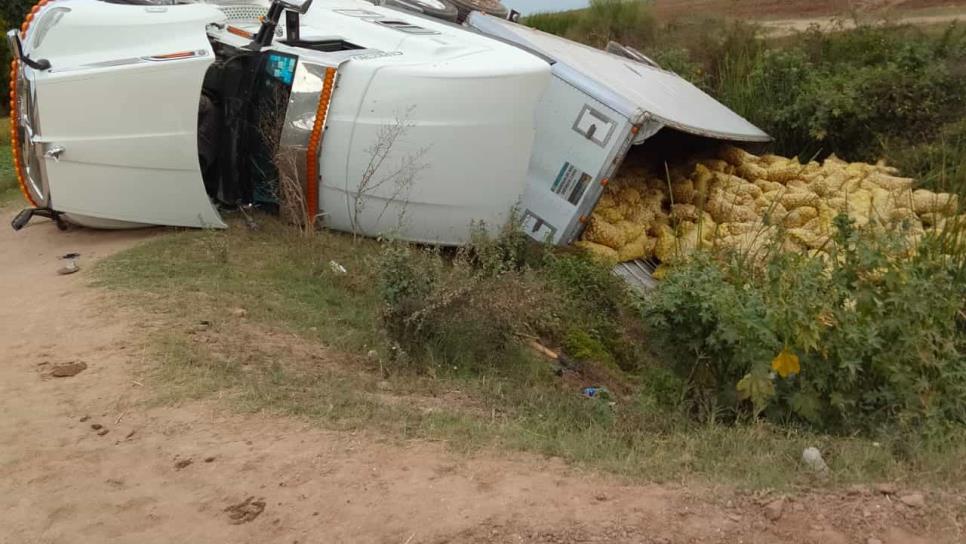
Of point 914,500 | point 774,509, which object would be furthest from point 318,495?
point 914,500

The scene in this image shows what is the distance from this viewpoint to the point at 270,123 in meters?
7.69

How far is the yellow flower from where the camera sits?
168 inches

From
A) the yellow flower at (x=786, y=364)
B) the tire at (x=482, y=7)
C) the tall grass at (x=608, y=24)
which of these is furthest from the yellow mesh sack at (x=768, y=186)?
the tall grass at (x=608, y=24)

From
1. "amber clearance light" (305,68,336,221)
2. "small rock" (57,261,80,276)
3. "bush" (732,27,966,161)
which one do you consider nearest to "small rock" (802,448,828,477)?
"amber clearance light" (305,68,336,221)

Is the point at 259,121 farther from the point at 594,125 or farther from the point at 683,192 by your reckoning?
the point at 683,192

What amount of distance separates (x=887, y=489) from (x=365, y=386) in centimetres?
254

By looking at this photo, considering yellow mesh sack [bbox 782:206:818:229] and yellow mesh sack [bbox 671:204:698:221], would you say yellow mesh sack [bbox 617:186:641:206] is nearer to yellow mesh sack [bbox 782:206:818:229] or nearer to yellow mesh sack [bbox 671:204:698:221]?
yellow mesh sack [bbox 671:204:698:221]

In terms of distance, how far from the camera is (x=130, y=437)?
14.3ft

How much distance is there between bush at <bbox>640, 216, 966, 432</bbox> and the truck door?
4236 mm

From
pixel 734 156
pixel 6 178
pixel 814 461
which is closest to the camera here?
pixel 814 461

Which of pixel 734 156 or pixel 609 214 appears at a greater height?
pixel 734 156

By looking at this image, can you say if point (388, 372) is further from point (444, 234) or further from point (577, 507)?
point (444, 234)

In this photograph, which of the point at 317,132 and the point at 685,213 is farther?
the point at 685,213

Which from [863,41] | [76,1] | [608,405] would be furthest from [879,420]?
[863,41]
